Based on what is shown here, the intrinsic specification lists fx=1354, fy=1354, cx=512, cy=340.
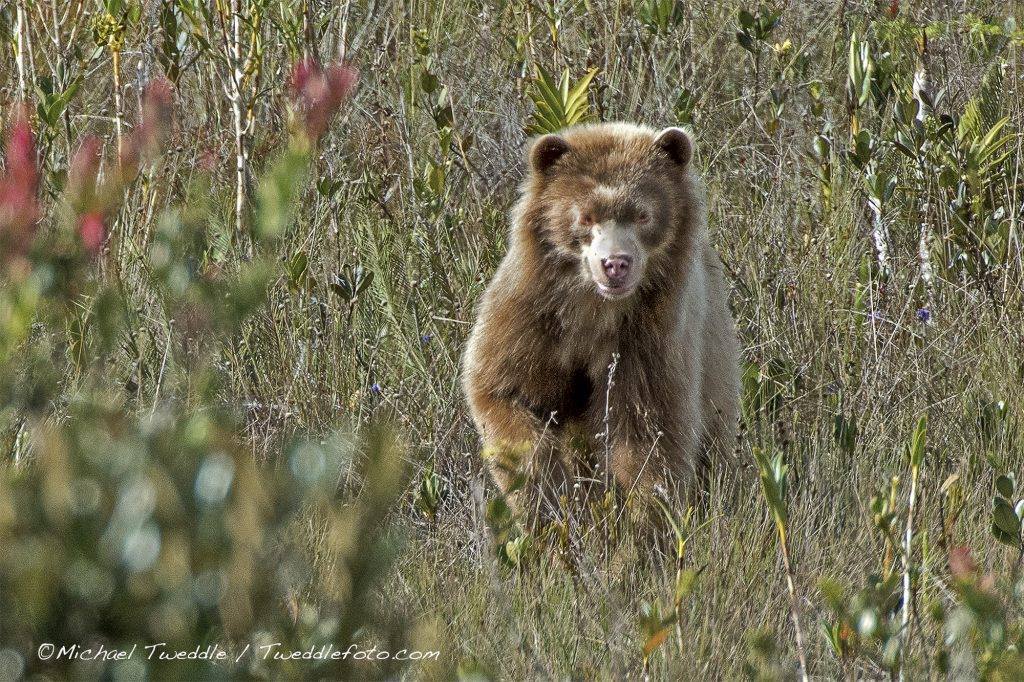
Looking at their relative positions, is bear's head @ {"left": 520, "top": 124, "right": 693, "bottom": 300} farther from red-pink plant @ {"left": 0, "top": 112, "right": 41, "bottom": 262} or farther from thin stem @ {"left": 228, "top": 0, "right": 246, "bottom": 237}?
red-pink plant @ {"left": 0, "top": 112, "right": 41, "bottom": 262}

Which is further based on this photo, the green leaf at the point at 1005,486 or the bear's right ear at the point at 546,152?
the bear's right ear at the point at 546,152

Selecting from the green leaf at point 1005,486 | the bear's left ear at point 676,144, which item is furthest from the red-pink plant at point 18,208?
the bear's left ear at point 676,144

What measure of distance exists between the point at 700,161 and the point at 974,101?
1185mm

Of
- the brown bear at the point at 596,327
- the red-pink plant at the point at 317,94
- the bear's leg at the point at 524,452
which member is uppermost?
the red-pink plant at the point at 317,94

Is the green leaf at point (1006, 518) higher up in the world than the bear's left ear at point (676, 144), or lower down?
lower down

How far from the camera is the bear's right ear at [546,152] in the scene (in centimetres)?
474

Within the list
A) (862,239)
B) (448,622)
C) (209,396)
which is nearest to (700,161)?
(862,239)

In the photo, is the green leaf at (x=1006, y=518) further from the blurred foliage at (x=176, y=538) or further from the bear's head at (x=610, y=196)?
the blurred foliage at (x=176, y=538)

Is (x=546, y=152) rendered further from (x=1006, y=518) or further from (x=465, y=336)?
(x=1006, y=518)

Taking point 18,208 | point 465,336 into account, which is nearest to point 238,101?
point 465,336

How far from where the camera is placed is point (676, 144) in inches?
190

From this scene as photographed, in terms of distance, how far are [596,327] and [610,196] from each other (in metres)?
0.46

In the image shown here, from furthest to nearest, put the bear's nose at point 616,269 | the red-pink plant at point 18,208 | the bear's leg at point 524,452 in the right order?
the bear's leg at point 524,452 < the bear's nose at point 616,269 < the red-pink plant at point 18,208

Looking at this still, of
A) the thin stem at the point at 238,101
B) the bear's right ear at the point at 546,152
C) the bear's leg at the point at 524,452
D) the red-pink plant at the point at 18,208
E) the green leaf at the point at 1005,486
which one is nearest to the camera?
the red-pink plant at the point at 18,208
